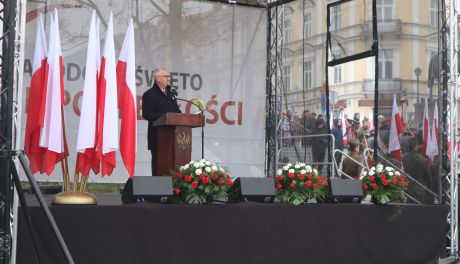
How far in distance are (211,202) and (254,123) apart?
5.37 metres

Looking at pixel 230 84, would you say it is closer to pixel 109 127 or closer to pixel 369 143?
pixel 369 143

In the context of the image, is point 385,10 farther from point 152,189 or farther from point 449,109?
point 152,189

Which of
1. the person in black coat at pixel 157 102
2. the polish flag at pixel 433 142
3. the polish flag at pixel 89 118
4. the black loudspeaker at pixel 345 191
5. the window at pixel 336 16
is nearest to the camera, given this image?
the polish flag at pixel 89 118

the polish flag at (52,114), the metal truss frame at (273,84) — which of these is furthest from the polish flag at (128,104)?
the metal truss frame at (273,84)

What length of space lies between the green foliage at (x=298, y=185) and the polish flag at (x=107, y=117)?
1757 millimetres

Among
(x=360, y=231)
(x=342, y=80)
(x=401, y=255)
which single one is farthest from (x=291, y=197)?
(x=342, y=80)

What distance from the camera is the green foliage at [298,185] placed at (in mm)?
6246

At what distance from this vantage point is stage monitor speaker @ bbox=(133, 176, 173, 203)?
5496mm

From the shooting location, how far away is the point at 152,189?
552 cm

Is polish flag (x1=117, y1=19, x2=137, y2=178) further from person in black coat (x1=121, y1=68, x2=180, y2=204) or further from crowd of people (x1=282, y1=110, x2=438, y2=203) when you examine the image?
crowd of people (x1=282, y1=110, x2=438, y2=203)

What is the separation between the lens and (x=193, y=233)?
18.1 feet

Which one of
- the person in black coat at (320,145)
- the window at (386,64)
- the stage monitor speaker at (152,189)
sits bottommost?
the stage monitor speaker at (152,189)

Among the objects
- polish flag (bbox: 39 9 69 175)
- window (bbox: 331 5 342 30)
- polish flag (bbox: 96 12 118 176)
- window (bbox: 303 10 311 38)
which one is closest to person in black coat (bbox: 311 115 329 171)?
window (bbox: 303 10 311 38)

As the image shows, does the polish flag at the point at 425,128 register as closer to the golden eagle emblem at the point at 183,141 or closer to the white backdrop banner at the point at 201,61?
the white backdrop banner at the point at 201,61
